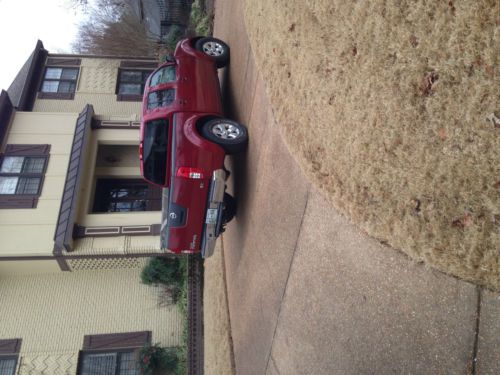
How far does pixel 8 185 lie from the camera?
1313 centimetres

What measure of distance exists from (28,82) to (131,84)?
3.83 meters

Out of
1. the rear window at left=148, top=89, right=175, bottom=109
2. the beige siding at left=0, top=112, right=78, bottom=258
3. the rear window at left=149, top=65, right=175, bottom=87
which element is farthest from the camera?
the beige siding at left=0, top=112, right=78, bottom=258

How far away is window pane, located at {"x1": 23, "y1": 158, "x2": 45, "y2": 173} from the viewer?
13523mm

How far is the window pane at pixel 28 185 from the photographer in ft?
43.1

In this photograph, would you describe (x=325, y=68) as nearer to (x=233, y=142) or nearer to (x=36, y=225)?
(x=233, y=142)

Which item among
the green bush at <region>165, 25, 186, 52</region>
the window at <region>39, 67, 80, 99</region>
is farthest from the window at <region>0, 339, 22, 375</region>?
the green bush at <region>165, 25, 186, 52</region>

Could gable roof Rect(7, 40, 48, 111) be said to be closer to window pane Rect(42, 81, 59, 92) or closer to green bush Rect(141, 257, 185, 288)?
window pane Rect(42, 81, 59, 92)

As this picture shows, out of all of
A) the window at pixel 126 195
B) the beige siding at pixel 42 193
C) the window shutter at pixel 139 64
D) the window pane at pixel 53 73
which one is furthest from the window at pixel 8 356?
the window shutter at pixel 139 64

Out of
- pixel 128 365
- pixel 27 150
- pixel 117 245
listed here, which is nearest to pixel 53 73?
pixel 27 150

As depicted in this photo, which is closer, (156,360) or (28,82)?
(156,360)

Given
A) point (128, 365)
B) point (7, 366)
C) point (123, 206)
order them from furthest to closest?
point (123, 206)
point (128, 365)
point (7, 366)

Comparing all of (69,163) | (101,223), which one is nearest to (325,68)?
(101,223)

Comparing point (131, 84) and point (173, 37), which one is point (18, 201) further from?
point (173, 37)

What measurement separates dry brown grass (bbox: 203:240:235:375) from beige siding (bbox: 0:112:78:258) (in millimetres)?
4651
